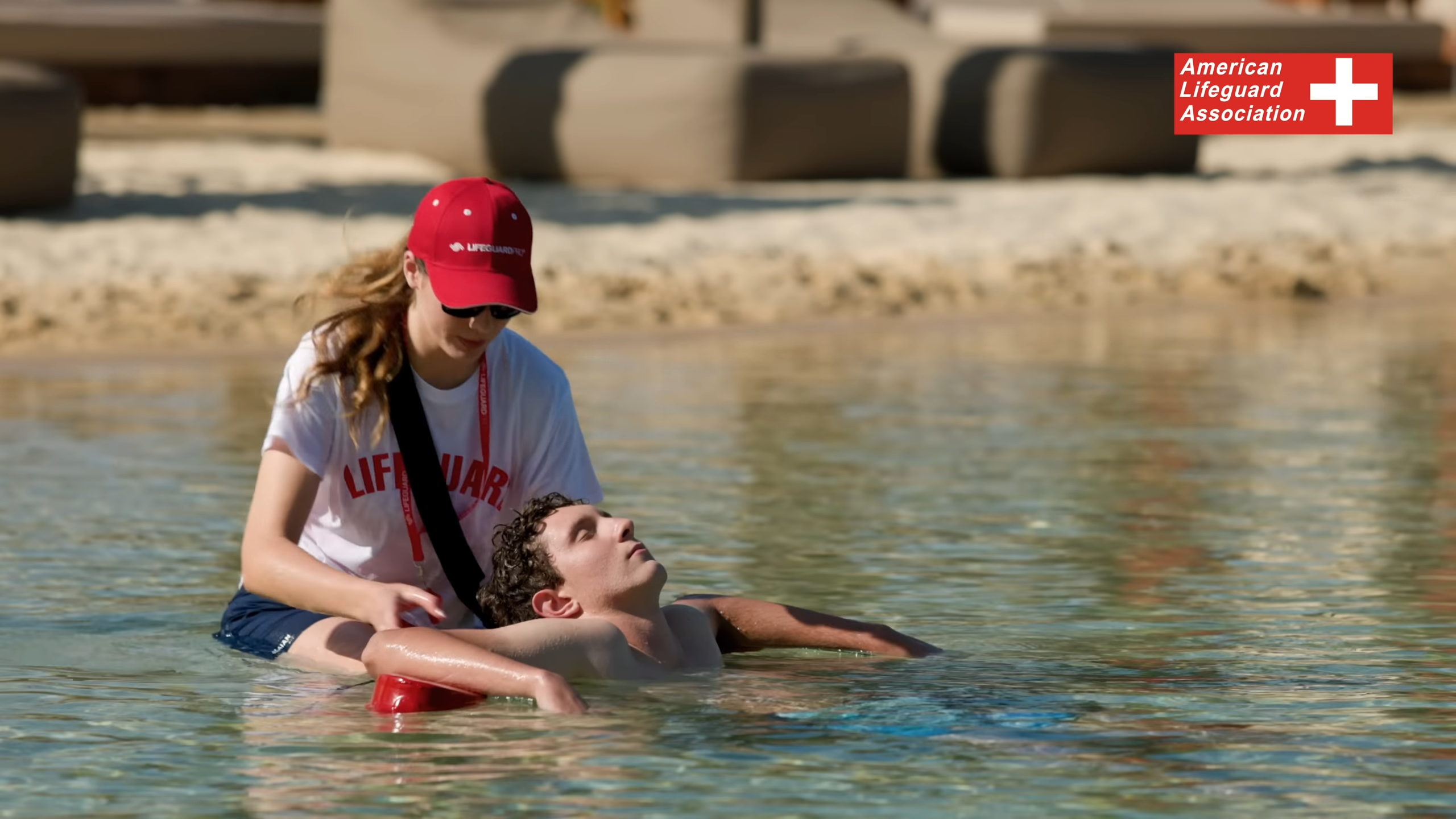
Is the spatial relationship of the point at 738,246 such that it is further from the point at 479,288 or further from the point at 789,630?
the point at 479,288

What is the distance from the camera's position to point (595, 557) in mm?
6188

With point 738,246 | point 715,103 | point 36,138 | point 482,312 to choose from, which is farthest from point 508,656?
point 715,103

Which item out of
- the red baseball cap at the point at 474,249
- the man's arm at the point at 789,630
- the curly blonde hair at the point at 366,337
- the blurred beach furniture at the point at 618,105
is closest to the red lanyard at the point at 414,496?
the curly blonde hair at the point at 366,337

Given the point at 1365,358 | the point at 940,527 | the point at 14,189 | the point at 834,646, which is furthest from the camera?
the point at 14,189

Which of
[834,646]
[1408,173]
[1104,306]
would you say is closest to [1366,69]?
[1408,173]

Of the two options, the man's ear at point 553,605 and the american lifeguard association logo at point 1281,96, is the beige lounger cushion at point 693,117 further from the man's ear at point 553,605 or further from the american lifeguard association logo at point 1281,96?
the man's ear at point 553,605

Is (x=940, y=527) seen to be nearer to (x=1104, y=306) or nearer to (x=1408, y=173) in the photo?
(x=1104, y=306)

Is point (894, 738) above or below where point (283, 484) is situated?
below

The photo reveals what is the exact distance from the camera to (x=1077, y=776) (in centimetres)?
549

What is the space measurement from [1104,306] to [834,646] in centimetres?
1081

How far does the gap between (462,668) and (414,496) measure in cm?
55

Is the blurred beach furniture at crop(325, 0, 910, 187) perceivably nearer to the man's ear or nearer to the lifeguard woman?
the lifeguard woman

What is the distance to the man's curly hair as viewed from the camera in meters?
6.16

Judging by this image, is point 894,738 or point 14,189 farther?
point 14,189
